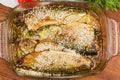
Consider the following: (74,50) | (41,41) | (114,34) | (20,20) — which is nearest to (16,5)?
(20,20)

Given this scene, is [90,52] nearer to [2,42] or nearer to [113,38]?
[113,38]

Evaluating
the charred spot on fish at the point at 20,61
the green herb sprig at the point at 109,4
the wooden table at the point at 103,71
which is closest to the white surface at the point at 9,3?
the wooden table at the point at 103,71

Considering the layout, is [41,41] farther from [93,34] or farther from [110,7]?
[110,7]

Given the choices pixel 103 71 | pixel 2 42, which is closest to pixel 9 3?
pixel 2 42

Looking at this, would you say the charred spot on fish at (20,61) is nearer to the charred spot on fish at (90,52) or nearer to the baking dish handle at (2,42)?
the baking dish handle at (2,42)

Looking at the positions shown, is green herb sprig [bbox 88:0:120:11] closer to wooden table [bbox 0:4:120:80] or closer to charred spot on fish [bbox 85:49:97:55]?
wooden table [bbox 0:4:120:80]

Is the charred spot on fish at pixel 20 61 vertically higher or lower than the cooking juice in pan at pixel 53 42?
lower
